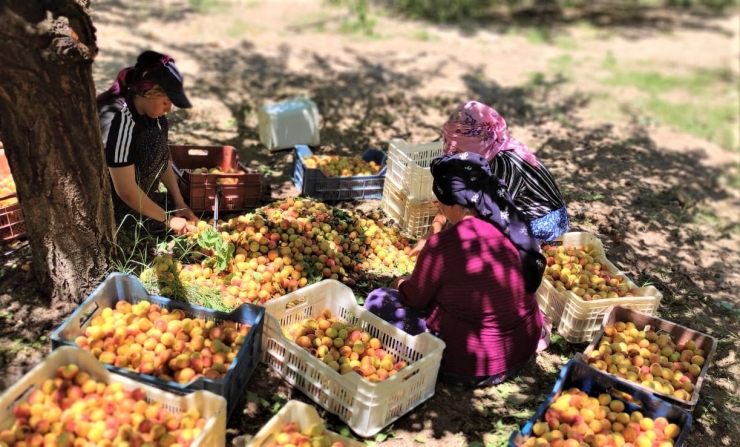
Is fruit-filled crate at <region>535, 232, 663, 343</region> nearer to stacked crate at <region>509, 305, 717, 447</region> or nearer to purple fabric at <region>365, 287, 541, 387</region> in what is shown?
stacked crate at <region>509, 305, 717, 447</region>

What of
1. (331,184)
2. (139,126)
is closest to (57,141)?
(139,126)

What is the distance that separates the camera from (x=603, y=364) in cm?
387

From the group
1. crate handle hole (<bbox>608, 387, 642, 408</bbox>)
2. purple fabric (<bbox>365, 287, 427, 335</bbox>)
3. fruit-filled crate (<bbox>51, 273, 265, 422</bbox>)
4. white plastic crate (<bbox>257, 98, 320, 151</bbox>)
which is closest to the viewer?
fruit-filled crate (<bbox>51, 273, 265, 422</bbox>)

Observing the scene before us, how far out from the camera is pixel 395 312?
13.5 ft

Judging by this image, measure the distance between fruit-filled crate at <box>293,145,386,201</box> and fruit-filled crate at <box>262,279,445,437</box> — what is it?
1.80 m

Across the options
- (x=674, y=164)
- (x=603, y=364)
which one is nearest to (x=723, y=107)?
(x=674, y=164)

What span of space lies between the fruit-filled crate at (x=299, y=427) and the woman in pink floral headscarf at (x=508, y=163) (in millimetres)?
1798

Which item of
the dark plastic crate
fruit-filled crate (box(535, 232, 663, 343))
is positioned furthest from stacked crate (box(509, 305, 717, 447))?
the dark plastic crate

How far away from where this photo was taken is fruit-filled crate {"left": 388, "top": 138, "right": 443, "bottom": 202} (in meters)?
5.20

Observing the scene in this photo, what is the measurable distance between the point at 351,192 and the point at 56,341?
316cm

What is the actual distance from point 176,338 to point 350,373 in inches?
39.2

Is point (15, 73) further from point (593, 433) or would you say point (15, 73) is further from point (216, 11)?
point (216, 11)

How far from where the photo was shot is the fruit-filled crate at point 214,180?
5199mm

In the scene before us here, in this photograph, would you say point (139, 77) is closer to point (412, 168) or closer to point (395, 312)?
point (412, 168)
